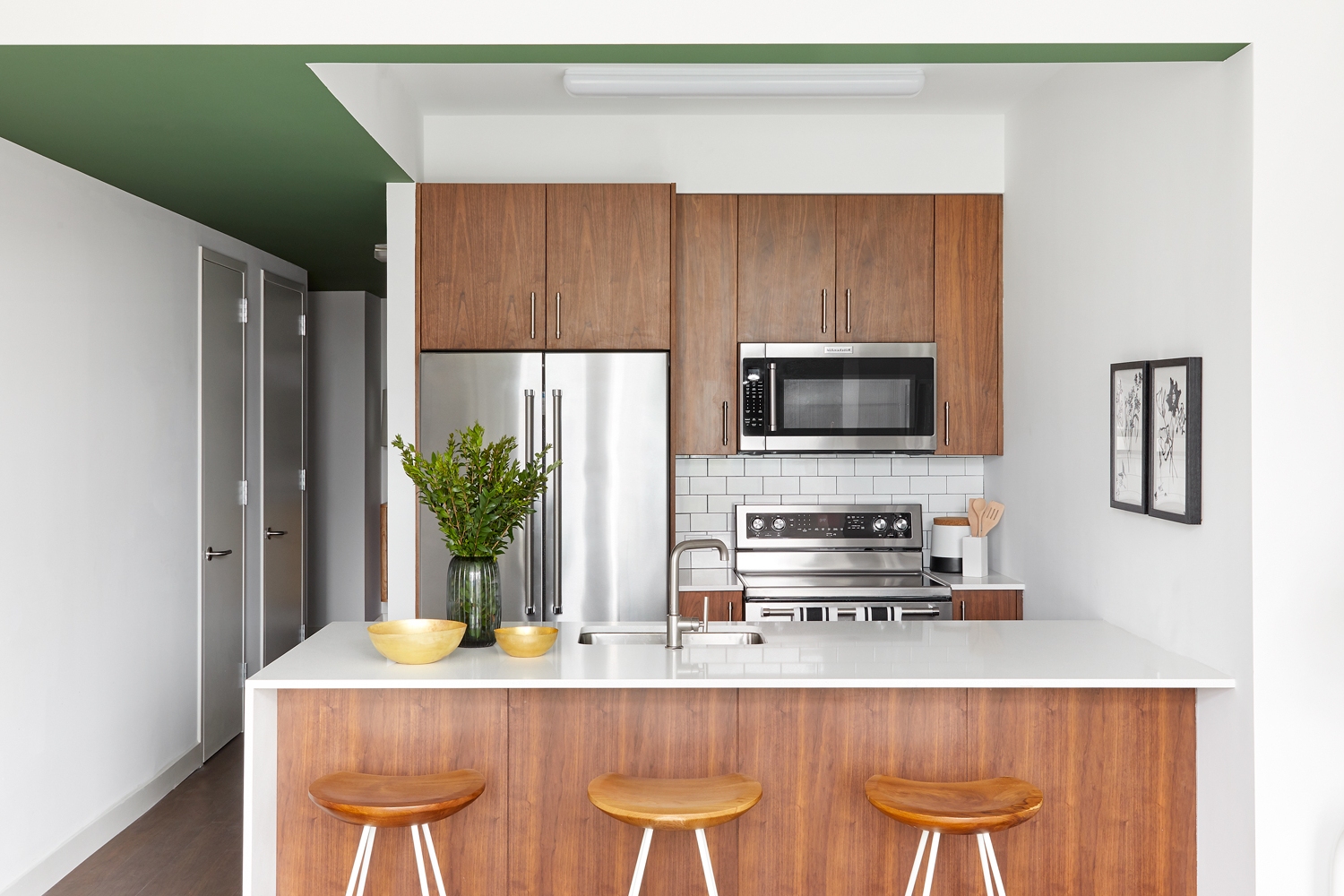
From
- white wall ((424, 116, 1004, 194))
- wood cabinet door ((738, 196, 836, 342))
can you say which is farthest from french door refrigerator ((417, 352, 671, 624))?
white wall ((424, 116, 1004, 194))

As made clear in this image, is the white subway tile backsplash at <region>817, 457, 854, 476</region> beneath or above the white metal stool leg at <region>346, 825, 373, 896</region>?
above

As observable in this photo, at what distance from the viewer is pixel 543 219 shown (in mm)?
3496

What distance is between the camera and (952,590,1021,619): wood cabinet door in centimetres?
362

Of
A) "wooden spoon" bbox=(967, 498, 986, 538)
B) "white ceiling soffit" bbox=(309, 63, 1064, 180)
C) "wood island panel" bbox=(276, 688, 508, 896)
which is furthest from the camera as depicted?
"wooden spoon" bbox=(967, 498, 986, 538)

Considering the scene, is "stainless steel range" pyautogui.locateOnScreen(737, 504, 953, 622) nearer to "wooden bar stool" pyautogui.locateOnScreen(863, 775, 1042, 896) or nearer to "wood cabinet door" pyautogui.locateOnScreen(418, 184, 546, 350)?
"wood cabinet door" pyautogui.locateOnScreen(418, 184, 546, 350)

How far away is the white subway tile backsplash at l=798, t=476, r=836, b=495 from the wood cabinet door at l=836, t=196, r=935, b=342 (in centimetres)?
68

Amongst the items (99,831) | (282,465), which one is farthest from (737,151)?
(99,831)

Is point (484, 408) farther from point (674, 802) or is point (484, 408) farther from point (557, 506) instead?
point (674, 802)

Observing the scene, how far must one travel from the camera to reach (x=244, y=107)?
101 inches

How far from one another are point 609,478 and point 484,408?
1.78 ft

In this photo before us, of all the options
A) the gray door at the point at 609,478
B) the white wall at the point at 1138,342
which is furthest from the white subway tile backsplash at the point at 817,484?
the gray door at the point at 609,478

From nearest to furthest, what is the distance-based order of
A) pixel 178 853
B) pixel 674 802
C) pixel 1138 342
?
pixel 674 802 → pixel 1138 342 → pixel 178 853

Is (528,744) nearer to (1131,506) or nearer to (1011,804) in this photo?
(1011,804)
